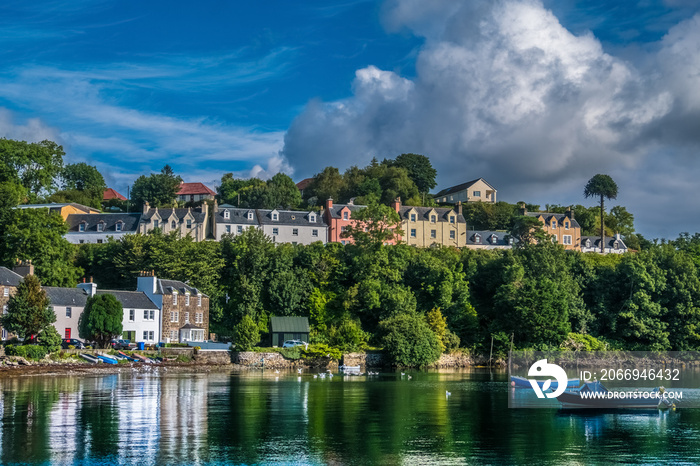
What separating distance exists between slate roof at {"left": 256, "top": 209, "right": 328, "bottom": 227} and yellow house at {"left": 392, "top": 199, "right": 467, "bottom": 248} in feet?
40.7

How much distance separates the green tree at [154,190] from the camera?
123 meters

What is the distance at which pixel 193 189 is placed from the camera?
14475cm

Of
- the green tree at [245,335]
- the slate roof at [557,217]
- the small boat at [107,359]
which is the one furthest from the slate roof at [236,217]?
the slate roof at [557,217]

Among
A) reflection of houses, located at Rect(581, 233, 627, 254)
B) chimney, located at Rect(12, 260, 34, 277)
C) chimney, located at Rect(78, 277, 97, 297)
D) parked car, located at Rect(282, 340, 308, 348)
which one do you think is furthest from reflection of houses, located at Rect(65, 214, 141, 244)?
reflection of houses, located at Rect(581, 233, 627, 254)

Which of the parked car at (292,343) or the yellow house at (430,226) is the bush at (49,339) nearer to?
the parked car at (292,343)

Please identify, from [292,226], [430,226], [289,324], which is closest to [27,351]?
[289,324]

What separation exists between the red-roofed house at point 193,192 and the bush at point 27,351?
79.1 meters

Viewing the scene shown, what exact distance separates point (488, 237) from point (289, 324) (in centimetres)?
4717

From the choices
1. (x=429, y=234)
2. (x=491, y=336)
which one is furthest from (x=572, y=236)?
(x=491, y=336)

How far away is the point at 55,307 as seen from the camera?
70250 millimetres

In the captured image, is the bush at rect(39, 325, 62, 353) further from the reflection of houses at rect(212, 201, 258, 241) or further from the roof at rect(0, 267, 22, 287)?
the reflection of houses at rect(212, 201, 258, 241)

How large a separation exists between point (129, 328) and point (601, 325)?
54946mm

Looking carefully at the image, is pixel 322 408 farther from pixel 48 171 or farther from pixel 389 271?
pixel 48 171

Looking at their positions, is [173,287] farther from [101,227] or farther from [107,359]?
[101,227]
